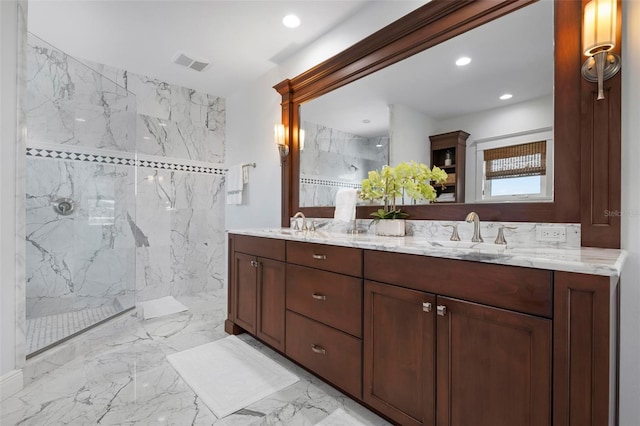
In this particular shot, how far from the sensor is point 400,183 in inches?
73.0

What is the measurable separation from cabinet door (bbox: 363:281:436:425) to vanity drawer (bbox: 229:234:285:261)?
0.71m

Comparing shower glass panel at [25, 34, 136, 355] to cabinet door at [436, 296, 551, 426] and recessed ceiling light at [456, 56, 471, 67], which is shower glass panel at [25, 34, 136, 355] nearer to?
cabinet door at [436, 296, 551, 426]

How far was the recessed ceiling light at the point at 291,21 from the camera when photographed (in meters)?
2.29

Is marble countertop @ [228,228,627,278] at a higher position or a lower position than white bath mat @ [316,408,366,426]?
higher

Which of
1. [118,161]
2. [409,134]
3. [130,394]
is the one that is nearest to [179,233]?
[118,161]

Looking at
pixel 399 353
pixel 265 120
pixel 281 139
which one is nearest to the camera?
pixel 399 353

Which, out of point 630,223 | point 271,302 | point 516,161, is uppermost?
point 516,161

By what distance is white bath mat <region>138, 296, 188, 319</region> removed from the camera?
2882mm

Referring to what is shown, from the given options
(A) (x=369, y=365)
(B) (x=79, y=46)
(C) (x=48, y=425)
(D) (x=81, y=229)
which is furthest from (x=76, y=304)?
(A) (x=369, y=365)

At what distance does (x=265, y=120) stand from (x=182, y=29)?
1.07 m

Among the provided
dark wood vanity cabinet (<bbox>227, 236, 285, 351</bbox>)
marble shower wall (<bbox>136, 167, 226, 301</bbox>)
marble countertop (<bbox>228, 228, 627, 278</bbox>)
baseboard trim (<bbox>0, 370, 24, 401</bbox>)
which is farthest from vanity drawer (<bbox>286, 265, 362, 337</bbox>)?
marble shower wall (<bbox>136, 167, 226, 301</bbox>)

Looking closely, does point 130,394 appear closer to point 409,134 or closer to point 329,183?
point 329,183

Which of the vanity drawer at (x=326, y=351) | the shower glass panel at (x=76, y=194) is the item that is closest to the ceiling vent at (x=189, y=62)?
the shower glass panel at (x=76, y=194)

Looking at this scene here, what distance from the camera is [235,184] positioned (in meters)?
3.51
